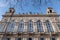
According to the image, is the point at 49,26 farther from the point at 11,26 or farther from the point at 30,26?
the point at 11,26

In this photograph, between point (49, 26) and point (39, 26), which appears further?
point (39, 26)

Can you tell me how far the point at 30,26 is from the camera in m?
24.5

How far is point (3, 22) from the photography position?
24984 mm

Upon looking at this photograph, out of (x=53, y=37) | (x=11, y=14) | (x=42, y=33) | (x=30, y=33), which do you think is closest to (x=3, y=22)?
(x=11, y=14)

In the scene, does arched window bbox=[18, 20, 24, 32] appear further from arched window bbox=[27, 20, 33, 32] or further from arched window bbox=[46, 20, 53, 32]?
arched window bbox=[46, 20, 53, 32]

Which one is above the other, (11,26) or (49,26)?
(11,26)

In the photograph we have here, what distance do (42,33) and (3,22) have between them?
8706 millimetres

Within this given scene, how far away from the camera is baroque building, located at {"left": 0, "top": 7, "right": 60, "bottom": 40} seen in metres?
22.2

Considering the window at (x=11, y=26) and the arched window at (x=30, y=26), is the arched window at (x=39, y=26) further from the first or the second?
the window at (x=11, y=26)

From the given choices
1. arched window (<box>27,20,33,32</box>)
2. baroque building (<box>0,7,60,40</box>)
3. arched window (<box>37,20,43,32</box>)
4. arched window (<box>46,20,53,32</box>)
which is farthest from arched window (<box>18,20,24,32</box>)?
arched window (<box>46,20,53,32</box>)

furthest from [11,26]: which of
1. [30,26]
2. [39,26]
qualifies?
[39,26]

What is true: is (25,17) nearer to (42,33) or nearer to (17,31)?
(17,31)

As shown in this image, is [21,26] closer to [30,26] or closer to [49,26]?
[30,26]

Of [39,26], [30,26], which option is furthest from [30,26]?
[39,26]
